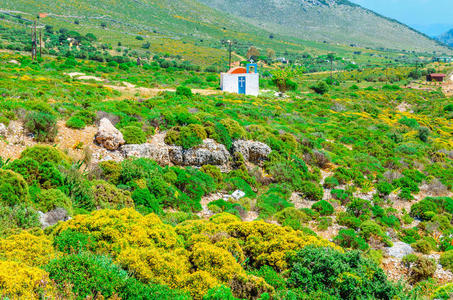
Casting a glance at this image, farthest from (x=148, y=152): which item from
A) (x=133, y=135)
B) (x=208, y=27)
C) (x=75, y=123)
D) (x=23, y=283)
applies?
(x=208, y=27)

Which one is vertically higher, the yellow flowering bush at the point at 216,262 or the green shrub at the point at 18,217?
the green shrub at the point at 18,217

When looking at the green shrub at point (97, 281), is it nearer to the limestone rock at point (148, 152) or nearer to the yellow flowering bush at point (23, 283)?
the yellow flowering bush at point (23, 283)

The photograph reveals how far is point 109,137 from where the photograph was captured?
13648mm

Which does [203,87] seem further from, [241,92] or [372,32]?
[372,32]

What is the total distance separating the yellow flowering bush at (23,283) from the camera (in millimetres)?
4254

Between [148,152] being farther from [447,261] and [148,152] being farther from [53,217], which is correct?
[447,261]

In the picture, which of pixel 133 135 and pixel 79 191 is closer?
pixel 79 191

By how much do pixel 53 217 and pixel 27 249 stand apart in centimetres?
235

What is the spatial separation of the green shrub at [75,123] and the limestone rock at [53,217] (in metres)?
7.05

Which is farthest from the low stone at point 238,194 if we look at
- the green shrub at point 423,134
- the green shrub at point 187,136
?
the green shrub at point 423,134

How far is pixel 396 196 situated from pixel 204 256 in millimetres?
12854

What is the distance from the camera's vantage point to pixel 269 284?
593cm

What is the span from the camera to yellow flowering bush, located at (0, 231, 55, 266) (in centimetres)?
524

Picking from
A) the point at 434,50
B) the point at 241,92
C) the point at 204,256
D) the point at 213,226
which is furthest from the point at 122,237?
the point at 434,50
